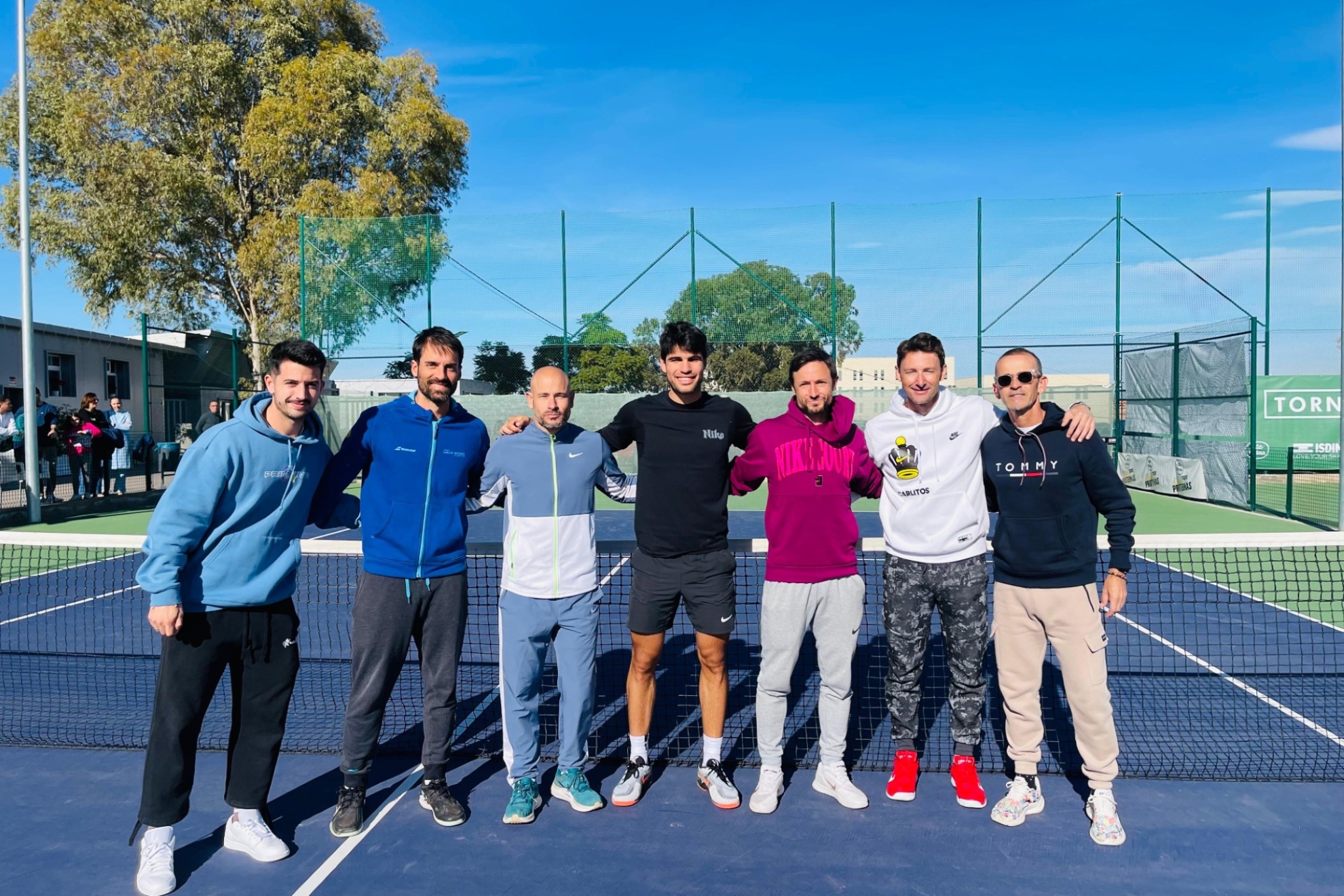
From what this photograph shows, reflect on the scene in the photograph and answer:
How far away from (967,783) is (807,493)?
1.39 m

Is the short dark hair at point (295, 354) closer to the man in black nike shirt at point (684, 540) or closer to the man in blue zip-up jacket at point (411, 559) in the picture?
the man in blue zip-up jacket at point (411, 559)

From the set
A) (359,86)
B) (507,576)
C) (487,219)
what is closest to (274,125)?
(359,86)

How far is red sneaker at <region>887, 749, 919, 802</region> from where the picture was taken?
147 inches

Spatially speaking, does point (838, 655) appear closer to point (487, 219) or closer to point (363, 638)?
point (363, 638)

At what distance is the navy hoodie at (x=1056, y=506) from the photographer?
3525 millimetres

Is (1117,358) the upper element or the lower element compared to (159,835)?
upper

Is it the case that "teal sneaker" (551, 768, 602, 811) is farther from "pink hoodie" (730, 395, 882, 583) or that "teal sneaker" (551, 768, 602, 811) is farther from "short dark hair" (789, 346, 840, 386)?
"short dark hair" (789, 346, 840, 386)

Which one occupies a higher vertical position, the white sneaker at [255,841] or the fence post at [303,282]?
the fence post at [303,282]

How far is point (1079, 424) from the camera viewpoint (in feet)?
11.5

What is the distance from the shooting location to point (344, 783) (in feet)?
11.6

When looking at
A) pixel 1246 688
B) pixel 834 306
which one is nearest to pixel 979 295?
pixel 834 306

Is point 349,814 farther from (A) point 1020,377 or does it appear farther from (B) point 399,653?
(A) point 1020,377

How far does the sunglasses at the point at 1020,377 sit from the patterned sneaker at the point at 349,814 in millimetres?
3047

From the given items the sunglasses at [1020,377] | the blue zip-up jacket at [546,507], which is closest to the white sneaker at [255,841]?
the blue zip-up jacket at [546,507]
